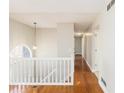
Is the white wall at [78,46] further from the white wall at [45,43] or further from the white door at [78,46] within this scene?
the white wall at [45,43]

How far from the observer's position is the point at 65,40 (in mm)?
7754

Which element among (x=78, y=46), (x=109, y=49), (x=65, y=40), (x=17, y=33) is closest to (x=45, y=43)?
(x=65, y=40)

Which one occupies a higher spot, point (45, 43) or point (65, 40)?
point (65, 40)

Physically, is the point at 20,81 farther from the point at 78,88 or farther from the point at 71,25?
the point at 71,25

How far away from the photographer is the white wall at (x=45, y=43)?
35.9 ft

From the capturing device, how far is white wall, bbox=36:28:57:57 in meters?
Result: 11.0

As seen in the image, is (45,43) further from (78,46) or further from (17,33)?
(78,46)

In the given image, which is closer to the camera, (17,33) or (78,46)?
(17,33)

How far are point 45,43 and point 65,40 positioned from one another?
347 centimetres

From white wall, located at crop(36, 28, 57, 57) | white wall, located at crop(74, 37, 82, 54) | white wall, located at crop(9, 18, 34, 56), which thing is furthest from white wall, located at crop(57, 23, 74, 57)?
white wall, located at crop(74, 37, 82, 54)

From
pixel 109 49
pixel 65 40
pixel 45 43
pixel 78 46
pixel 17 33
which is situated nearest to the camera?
pixel 109 49

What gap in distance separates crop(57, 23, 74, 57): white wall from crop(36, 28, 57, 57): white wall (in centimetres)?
326

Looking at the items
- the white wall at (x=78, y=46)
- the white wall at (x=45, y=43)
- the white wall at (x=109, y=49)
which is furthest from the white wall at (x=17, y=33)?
the white wall at (x=78, y=46)
